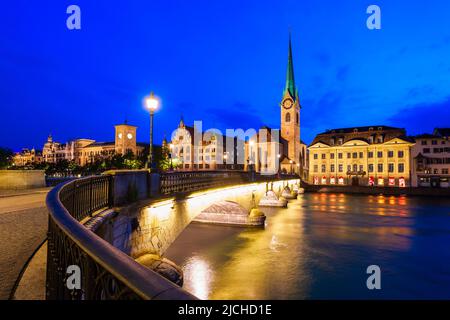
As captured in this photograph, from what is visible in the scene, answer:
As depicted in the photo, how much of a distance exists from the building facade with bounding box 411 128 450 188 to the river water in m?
43.1

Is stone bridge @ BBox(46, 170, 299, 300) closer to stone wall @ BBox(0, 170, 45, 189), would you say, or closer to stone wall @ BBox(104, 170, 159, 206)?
stone wall @ BBox(104, 170, 159, 206)

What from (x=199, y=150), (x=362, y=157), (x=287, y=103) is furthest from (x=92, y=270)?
(x=287, y=103)

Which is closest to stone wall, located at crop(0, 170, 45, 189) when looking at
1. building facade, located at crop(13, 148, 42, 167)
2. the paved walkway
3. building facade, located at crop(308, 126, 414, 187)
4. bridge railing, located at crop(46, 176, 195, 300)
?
the paved walkway

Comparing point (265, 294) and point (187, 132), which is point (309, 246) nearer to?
point (265, 294)

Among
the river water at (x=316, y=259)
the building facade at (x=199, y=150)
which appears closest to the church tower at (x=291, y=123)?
the building facade at (x=199, y=150)

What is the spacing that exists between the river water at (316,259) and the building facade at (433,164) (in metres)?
43.1

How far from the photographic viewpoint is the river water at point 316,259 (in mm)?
15195

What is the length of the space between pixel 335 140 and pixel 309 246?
203ft

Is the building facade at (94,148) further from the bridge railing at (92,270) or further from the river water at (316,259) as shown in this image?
the bridge railing at (92,270)

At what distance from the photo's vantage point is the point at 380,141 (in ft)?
236

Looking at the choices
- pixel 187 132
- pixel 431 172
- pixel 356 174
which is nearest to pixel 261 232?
pixel 356 174

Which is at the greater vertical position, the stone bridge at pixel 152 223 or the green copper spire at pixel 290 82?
the green copper spire at pixel 290 82

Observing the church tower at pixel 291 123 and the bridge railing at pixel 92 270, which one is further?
the church tower at pixel 291 123
